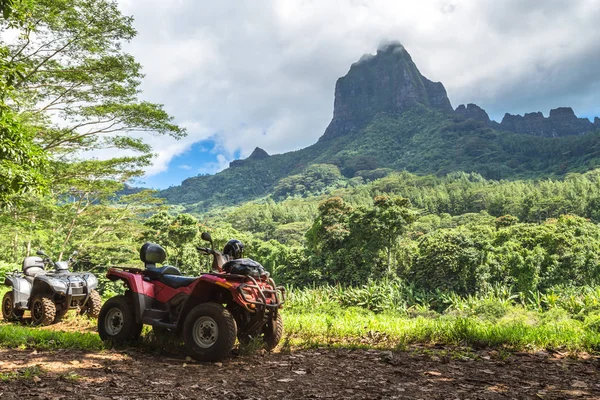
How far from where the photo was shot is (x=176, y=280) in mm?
5133

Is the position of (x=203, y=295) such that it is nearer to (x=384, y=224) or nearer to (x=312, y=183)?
(x=384, y=224)

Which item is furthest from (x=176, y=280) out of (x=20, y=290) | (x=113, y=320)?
(x=20, y=290)

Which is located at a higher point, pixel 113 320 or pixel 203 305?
pixel 203 305

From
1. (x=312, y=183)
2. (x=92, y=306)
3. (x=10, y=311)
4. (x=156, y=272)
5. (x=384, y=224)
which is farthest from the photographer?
(x=312, y=183)

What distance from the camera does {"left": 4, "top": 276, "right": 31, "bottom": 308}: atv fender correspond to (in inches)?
292

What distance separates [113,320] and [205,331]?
5.09 feet

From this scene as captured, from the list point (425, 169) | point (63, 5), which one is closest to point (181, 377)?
point (63, 5)

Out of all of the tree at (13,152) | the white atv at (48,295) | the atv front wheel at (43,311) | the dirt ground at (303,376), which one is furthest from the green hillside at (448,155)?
the tree at (13,152)

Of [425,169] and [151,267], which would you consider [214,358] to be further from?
[425,169]

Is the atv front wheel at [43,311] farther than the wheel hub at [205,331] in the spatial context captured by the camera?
Yes

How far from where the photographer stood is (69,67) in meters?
12.4

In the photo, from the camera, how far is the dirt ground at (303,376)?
3.13m

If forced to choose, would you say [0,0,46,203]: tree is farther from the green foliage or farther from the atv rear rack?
the green foliage

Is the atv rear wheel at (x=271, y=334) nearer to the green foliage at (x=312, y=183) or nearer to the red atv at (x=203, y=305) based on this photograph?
the red atv at (x=203, y=305)
